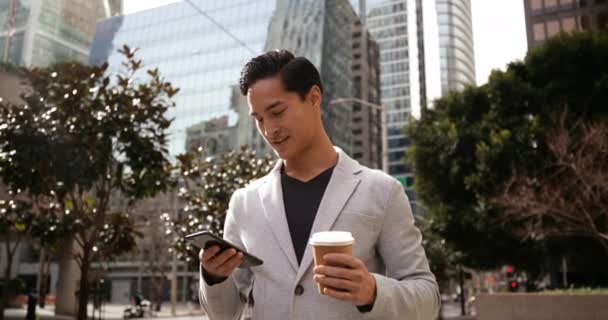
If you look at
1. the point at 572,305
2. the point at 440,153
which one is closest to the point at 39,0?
the point at 572,305

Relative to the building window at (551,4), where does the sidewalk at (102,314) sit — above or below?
below

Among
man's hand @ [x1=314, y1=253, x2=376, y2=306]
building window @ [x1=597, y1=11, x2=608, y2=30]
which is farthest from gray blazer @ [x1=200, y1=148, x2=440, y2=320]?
building window @ [x1=597, y1=11, x2=608, y2=30]

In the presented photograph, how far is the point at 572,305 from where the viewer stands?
12.0 meters

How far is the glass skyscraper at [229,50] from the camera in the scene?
3928 centimetres

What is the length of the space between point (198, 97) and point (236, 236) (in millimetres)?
52411

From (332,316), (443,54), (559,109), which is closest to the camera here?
(332,316)

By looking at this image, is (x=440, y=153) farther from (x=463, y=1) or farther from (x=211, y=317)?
(x=211, y=317)

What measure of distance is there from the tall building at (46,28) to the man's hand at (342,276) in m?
9.52

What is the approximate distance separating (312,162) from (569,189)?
13.8 metres

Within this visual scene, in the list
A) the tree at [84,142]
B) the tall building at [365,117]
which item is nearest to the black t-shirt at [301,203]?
the tree at [84,142]

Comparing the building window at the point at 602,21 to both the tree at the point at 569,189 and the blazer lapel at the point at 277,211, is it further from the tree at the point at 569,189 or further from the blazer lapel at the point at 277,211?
the blazer lapel at the point at 277,211

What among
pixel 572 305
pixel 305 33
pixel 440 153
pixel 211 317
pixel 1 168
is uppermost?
pixel 305 33

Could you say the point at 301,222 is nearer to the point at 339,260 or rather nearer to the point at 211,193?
the point at 339,260

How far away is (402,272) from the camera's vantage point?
74.8 inches
